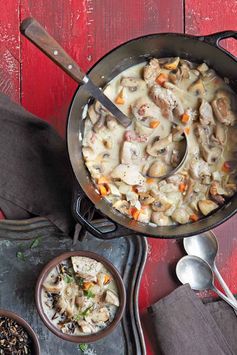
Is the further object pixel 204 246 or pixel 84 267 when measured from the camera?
pixel 204 246

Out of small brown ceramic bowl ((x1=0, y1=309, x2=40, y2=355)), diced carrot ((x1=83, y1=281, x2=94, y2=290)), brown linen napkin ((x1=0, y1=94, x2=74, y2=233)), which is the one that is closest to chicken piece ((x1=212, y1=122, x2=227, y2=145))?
brown linen napkin ((x1=0, y1=94, x2=74, y2=233))

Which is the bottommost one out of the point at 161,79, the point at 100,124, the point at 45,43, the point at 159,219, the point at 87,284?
the point at 87,284

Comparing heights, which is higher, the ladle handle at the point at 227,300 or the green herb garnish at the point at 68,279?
the green herb garnish at the point at 68,279

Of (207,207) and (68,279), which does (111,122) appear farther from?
(68,279)

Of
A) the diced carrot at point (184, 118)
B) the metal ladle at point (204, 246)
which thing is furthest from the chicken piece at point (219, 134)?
the metal ladle at point (204, 246)

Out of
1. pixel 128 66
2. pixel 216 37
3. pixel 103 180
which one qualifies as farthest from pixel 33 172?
pixel 216 37

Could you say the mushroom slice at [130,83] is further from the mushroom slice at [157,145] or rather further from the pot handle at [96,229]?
the pot handle at [96,229]

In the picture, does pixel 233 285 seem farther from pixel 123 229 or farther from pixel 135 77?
pixel 135 77
